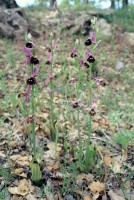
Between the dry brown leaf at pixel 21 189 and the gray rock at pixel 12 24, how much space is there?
16.5ft

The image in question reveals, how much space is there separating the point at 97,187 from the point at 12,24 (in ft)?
18.6

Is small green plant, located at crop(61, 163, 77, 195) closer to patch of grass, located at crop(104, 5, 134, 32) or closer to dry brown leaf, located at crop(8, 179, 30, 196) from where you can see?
dry brown leaf, located at crop(8, 179, 30, 196)

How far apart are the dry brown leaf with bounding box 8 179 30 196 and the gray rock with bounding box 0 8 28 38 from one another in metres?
5.03

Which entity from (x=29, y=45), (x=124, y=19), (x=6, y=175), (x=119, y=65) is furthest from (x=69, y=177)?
(x=124, y=19)

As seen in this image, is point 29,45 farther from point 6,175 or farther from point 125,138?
point 125,138

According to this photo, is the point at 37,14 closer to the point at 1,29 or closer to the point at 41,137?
the point at 1,29

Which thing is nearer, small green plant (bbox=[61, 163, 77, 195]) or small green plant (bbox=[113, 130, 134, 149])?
small green plant (bbox=[61, 163, 77, 195])

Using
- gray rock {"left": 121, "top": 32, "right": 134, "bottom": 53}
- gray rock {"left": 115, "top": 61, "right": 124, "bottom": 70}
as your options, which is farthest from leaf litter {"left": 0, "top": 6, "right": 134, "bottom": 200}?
gray rock {"left": 121, "top": 32, "right": 134, "bottom": 53}

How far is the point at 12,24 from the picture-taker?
7328 millimetres

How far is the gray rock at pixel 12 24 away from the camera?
22.8 ft

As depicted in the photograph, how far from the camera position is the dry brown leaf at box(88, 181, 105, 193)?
8.51ft

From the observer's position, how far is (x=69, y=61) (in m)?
5.90

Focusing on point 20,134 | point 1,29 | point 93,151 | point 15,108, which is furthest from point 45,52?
point 93,151

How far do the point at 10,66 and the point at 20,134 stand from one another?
7.68ft
